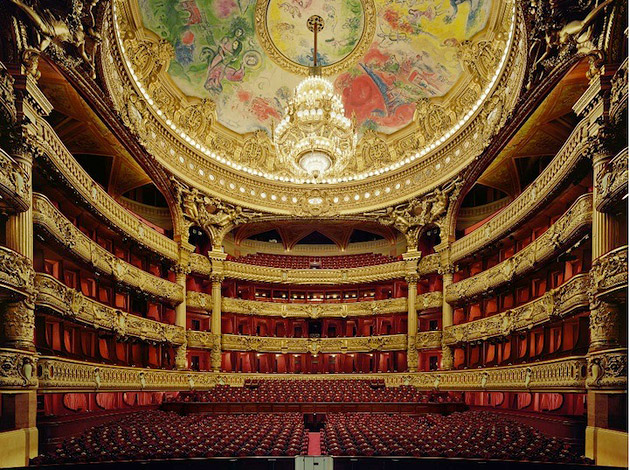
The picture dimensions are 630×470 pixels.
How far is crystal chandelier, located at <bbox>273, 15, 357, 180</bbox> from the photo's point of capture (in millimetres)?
13961

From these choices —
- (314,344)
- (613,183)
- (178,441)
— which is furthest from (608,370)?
(314,344)

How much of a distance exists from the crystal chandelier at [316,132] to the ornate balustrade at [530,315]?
21.8ft

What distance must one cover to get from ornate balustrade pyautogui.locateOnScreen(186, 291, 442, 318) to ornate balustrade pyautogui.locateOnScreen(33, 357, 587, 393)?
2.70 meters

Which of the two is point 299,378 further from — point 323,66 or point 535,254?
point 323,66

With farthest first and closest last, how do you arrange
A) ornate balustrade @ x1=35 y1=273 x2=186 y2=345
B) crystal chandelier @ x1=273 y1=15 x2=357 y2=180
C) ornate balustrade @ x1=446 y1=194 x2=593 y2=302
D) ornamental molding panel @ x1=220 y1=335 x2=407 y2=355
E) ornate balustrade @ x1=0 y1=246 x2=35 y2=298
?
ornamental molding panel @ x1=220 y1=335 x2=407 y2=355
crystal chandelier @ x1=273 y1=15 x2=357 y2=180
ornate balustrade @ x1=35 y1=273 x2=186 y2=345
ornate balustrade @ x1=446 y1=194 x2=593 y2=302
ornate balustrade @ x1=0 y1=246 x2=35 y2=298

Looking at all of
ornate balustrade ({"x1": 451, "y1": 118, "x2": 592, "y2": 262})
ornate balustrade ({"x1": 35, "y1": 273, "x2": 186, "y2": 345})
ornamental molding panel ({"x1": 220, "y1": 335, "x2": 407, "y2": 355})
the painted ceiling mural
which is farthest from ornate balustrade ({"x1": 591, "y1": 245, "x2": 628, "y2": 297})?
ornamental molding panel ({"x1": 220, "y1": 335, "x2": 407, "y2": 355})

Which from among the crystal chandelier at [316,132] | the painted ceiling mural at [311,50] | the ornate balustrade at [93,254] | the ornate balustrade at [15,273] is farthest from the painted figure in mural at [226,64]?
the ornate balustrade at [15,273]

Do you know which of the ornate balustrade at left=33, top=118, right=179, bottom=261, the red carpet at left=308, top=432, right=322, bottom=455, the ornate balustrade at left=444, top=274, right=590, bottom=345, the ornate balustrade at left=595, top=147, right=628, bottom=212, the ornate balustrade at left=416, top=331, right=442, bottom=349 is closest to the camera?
the ornate balustrade at left=595, top=147, right=628, bottom=212

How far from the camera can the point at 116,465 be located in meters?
6.37

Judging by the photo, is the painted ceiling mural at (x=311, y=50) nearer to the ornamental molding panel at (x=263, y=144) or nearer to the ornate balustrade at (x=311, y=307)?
the ornamental molding panel at (x=263, y=144)

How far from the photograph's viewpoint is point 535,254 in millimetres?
12867

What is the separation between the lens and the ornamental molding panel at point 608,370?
7766mm

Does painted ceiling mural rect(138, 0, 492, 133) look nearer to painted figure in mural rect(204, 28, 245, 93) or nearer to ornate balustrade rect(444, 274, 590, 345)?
painted figure in mural rect(204, 28, 245, 93)

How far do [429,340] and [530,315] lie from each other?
6.68m
